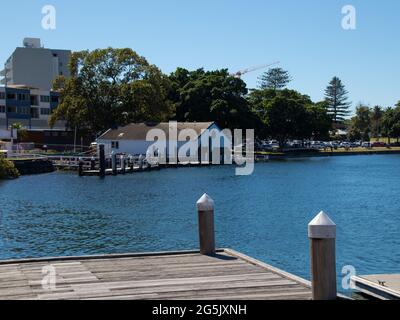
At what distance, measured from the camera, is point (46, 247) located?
27.0m

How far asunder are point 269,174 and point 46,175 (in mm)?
28173

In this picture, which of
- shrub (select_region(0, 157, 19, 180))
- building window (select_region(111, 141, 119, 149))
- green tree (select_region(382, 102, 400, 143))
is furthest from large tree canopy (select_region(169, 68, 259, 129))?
green tree (select_region(382, 102, 400, 143))

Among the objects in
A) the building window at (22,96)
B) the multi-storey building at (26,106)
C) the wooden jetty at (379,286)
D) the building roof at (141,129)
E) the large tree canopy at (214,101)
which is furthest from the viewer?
the building window at (22,96)

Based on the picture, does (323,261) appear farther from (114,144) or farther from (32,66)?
(32,66)

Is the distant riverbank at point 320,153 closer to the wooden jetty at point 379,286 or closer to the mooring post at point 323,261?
the wooden jetty at point 379,286

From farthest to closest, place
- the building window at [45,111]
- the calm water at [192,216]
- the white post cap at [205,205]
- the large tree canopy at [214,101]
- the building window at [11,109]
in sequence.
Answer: the building window at [45,111], the building window at [11,109], the large tree canopy at [214,101], the calm water at [192,216], the white post cap at [205,205]

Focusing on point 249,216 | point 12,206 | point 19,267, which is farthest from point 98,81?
point 19,267

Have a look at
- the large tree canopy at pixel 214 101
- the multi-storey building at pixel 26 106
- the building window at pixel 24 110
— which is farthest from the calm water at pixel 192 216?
the building window at pixel 24 110

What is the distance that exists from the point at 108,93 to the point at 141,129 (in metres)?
11.0

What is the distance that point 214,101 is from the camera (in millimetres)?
114438

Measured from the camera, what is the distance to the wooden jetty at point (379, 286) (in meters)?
13.8

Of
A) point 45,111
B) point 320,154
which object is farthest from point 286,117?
point 45,111

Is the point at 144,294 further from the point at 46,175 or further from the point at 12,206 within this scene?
the point at 46,175

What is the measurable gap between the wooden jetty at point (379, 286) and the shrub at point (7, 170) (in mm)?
58839
